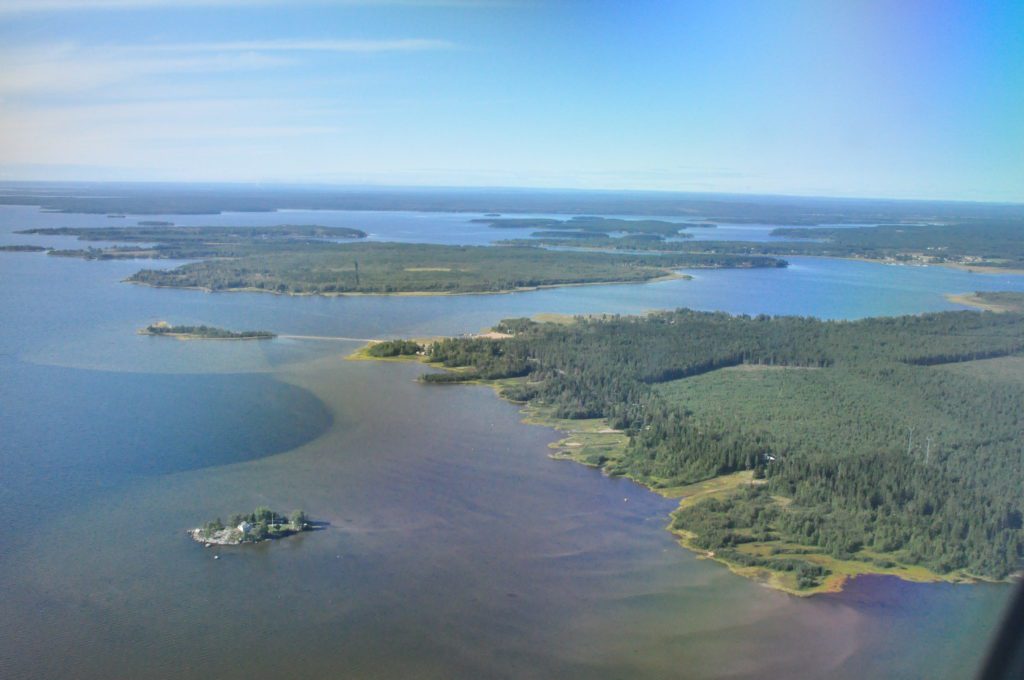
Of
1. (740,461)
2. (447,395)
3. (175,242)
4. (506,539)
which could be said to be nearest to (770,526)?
(740,461)

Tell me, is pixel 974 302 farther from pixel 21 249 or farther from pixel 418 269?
pixel 21 249

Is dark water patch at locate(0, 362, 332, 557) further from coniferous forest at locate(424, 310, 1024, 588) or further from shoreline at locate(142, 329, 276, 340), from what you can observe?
coniferous forest at locate(424, 310, 1024, 588)

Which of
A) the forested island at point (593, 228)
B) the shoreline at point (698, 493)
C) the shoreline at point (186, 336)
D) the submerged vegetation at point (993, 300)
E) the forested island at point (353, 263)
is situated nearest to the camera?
the shoreline at point (698, 493)

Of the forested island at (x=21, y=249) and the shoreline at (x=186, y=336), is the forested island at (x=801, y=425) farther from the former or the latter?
the forested island at (x=21, y=249)

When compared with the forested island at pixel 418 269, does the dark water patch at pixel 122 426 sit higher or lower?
lower

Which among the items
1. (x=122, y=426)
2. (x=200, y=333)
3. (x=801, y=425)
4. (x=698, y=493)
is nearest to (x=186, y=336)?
(x=200, y=333)

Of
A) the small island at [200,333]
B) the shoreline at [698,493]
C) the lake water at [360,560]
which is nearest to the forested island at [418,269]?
the small island at [200,333]


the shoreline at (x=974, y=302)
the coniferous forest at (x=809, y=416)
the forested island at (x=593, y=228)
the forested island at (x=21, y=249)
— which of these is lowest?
the coniferous forest at (x=809, y=416)

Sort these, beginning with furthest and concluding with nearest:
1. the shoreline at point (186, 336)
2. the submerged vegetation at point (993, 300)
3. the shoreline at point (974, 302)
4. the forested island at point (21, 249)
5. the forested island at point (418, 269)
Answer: the forested island at point (21, 249)
the forested island at point (418, 269)
the submerged vegetation at point (993, 300)
the shoreline at point (974, 302)
the shoreline at point (186, 336)
